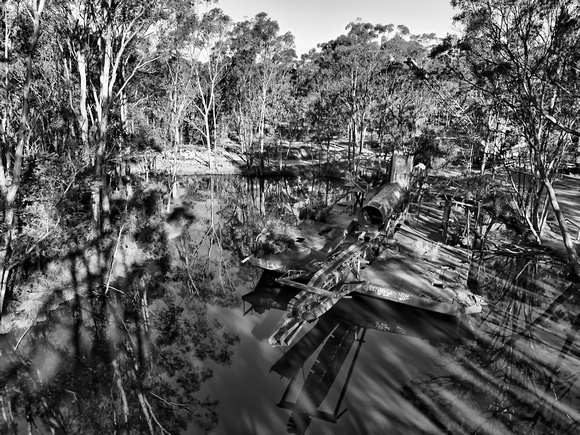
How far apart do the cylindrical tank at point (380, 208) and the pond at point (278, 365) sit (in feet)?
14.3

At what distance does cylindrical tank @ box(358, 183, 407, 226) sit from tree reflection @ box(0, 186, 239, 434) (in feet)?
27.5

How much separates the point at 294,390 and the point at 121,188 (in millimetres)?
26464

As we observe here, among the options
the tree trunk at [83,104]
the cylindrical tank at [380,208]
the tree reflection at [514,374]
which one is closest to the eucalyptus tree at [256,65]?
the tree trunk at [83,104]

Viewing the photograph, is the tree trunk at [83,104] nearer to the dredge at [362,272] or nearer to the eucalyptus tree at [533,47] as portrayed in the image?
the dredge at [362,272]

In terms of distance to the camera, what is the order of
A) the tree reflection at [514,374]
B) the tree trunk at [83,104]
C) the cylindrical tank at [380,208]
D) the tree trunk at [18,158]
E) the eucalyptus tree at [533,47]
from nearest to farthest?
the tree reflection at [514,374], the tree trunk at [18,158], the eucalyptus tree at [533,47], the cylindrical tank at [380,208], the tree trunk at [83,104]

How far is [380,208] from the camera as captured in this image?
810 inches

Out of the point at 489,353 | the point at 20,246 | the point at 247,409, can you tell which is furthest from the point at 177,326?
the point at 489,353

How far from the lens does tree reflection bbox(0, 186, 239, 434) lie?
11734 millimetres

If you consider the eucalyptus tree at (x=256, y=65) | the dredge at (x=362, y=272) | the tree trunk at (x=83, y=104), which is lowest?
the dredge at (x=362, y=272)

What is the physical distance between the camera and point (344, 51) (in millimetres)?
48969

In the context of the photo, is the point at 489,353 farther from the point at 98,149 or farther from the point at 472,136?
the point at 472,136

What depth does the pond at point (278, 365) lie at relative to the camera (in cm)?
1168

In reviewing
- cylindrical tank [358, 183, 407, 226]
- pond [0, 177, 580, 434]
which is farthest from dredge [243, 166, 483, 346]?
pond [0, 177, 580, 434]

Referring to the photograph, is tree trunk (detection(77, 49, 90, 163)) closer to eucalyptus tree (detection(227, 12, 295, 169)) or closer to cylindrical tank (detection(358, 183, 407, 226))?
cylindrical tank (detection(358, 183, 407, 226))
